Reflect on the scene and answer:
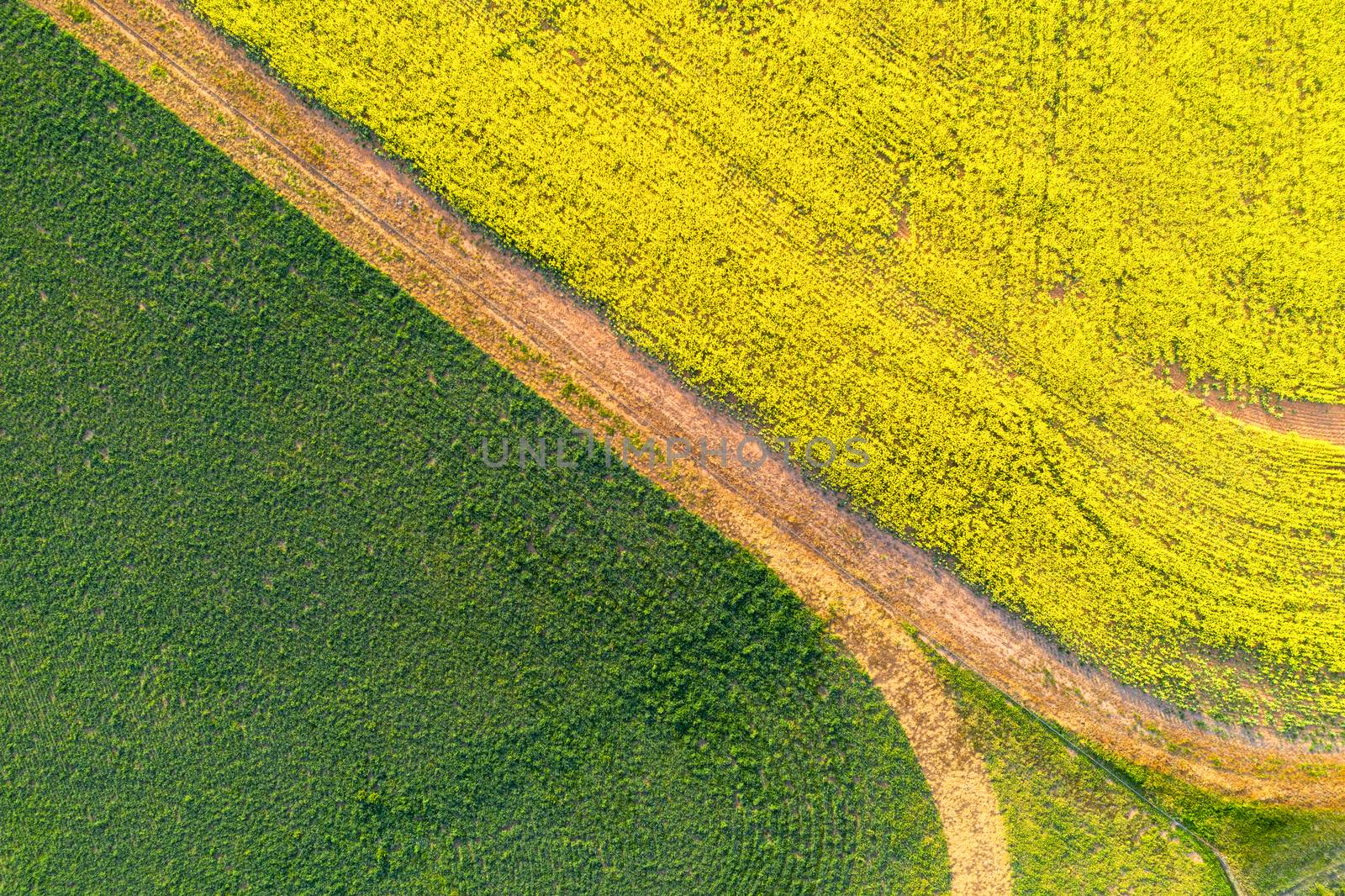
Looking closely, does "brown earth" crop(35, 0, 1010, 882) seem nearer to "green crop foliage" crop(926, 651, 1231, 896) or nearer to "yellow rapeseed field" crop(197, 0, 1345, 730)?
"green crop foliage" crop(926, 651, 1231, 896)

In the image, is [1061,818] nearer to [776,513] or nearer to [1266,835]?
[1266,835]

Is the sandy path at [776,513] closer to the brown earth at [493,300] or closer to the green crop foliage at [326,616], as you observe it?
the brown earth at [493,300]

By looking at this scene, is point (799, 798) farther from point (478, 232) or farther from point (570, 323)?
point (478, 232)

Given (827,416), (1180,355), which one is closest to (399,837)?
(827,416)

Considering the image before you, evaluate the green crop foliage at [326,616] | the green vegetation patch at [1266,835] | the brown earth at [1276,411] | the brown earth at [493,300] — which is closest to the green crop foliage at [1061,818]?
the brown earth at [493,300]

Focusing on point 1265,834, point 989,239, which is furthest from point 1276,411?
point 1265,834

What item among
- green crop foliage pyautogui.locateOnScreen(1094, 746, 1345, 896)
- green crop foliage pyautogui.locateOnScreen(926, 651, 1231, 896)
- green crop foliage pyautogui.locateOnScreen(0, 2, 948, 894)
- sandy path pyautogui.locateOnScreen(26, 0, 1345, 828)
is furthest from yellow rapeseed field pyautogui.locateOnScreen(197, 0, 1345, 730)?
green crop foliage pyautogui.locateOnScreen(0, 2, 948, 894)
